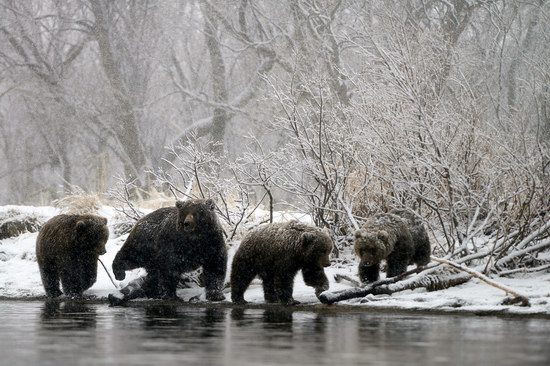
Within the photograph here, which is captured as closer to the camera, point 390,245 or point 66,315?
point 66,315

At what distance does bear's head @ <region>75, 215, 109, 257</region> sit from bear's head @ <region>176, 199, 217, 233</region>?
1.50 metres

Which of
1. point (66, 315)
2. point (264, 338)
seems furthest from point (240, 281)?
point (264, 338)

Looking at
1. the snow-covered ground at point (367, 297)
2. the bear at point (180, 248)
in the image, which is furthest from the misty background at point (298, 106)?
the bear at point (180, 248)

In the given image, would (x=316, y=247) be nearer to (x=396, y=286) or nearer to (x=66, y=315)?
(x=396, y=286)

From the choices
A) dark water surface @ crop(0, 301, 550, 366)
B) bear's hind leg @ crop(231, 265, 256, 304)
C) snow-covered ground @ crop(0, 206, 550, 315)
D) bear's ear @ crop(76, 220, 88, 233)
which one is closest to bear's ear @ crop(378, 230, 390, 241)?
snow-covered ground @ crop(0, 206, 550, 315)

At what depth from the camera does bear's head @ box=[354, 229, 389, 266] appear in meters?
12.2

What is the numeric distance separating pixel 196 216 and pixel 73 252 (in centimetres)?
227

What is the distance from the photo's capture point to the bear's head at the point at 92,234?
1412 cm

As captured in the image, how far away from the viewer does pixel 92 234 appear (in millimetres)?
14141

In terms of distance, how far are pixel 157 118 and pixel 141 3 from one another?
4.29 metres

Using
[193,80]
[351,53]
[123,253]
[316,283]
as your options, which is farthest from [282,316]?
[193,80]

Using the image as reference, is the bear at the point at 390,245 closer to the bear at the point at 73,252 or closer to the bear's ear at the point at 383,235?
the bear's ear at the point at 383,235

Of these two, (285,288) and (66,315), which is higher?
(285,288)

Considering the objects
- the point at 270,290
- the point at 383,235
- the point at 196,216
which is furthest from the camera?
the point at 196,216
